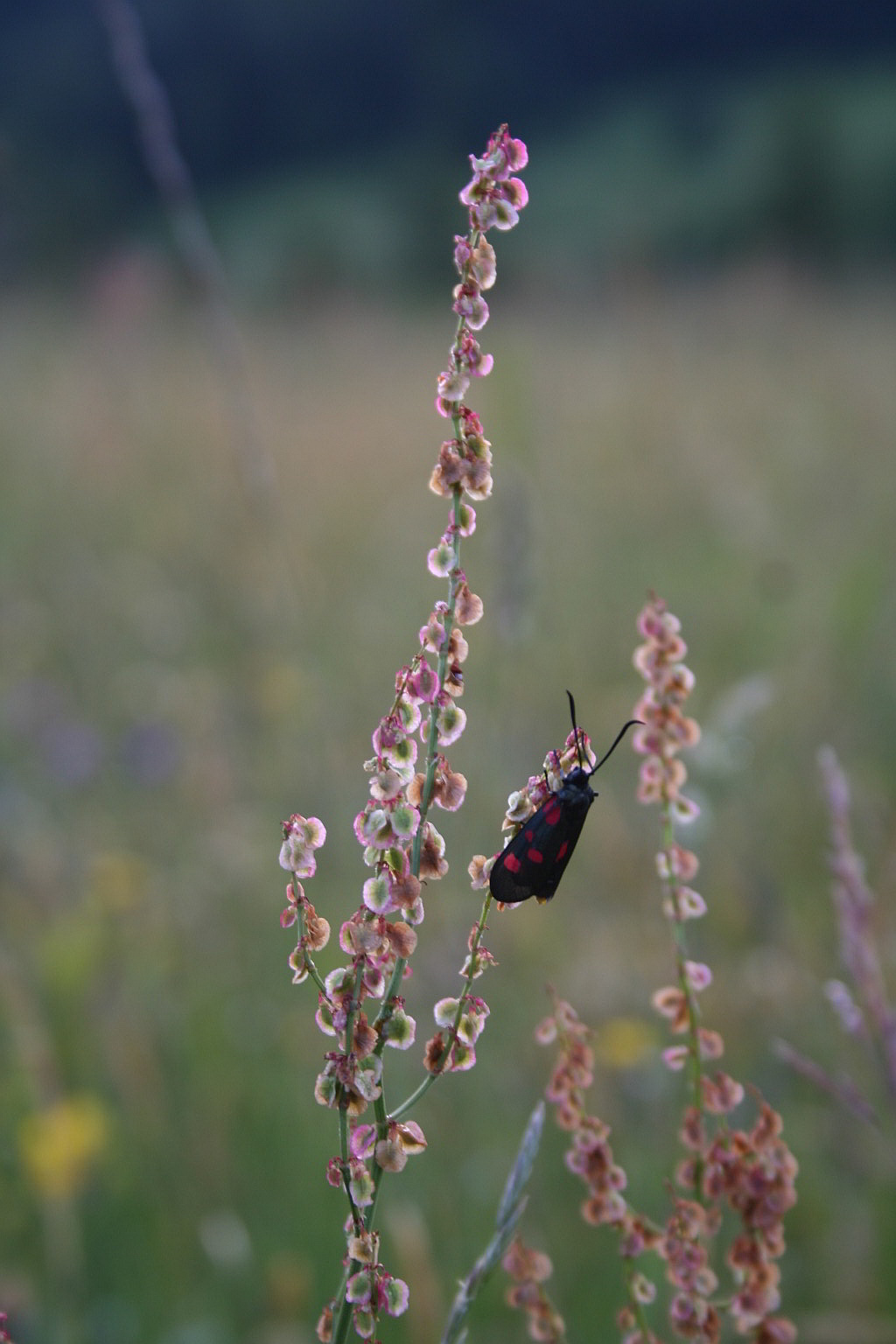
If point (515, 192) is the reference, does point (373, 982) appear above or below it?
below

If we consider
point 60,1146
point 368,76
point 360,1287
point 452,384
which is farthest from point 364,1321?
point 368,76

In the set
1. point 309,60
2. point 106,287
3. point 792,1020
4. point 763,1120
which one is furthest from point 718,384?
point 309,60

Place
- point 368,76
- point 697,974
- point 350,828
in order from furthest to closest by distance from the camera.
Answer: point 368,76
point 350,828
point 697,974

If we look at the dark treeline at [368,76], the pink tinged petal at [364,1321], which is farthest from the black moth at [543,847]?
the dark treeline at [368,76]

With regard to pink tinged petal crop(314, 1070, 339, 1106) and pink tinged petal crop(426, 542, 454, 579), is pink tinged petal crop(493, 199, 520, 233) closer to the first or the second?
A: pink tinged petal crop(426, 542, 454, 579)

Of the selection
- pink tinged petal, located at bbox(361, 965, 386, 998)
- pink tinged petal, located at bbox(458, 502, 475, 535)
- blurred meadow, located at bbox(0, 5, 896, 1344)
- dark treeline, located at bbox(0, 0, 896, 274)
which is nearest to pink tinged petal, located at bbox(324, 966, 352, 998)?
pink tinged petal, located at bbox(361, 965, 386, 998)

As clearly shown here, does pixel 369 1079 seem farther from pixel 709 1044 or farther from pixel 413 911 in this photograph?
pixel 709 1044

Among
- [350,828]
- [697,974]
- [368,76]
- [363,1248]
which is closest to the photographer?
[363,1248]
